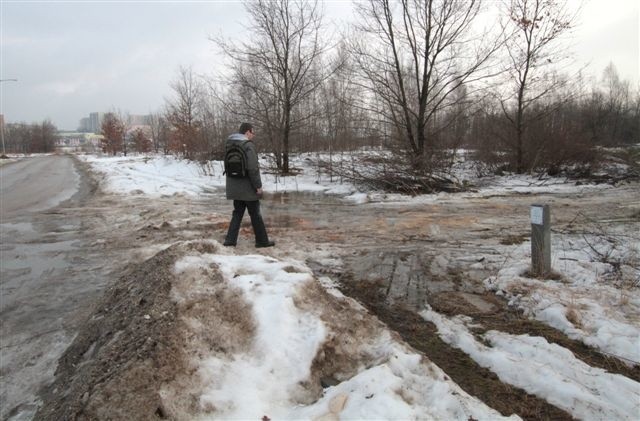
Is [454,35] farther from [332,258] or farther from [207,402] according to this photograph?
[207,402]

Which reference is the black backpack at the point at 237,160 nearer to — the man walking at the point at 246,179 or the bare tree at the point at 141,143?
the man walking at the point at 246,179

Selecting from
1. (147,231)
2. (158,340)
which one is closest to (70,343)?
(158,340)

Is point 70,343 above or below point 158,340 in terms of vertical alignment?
Result: below

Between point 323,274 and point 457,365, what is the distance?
2563 mm

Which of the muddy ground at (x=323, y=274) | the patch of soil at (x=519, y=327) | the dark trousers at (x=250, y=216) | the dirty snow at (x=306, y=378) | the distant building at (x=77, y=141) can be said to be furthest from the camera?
the distant building at (x=77, y=141)

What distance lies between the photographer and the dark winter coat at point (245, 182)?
21.6ft

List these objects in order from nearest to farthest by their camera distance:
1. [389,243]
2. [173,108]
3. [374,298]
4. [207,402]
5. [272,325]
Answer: [207,402] → [272,325] → [374,298] → [389,243] → [173,108]

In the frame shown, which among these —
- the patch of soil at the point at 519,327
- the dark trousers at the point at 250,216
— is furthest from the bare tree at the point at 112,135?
the patch of soil at the point at 519,327

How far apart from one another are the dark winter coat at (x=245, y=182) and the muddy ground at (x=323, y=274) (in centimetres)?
82

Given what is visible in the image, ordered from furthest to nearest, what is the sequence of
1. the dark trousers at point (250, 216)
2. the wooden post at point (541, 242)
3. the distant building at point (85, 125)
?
the distant building at point (85, 125), the dark trousers at point (250, 216), the wooden post at point (541, 242)

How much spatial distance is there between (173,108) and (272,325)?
114ft

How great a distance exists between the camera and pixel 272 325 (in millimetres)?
3418

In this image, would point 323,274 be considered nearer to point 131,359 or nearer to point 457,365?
point 457,365

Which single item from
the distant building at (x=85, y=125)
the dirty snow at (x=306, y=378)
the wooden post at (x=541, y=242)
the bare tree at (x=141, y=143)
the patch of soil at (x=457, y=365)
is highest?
the distant building at (x=85, y=125)
